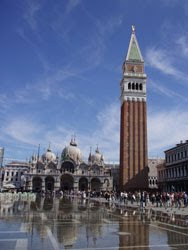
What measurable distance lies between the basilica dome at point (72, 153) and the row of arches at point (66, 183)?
6.81 meters

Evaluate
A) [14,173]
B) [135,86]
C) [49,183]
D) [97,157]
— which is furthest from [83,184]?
[135,86]

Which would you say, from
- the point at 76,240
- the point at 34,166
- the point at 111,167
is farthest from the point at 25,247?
the point at 111,167

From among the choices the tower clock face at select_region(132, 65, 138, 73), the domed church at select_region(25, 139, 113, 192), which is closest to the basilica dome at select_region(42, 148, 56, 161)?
the domed church at select_region(25, 139, 113, 192)

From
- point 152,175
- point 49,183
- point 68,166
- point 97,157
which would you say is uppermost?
point 97,157

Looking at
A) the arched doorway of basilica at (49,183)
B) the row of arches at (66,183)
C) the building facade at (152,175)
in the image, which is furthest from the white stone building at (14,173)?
the building facade at (152,175)

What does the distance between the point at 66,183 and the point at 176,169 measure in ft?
142

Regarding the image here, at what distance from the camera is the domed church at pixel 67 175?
94688 millimetres

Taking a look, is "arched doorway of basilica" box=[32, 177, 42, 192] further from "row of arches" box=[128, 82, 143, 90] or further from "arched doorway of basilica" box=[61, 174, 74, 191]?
"row of arches" box=[128, 82, 143, 90]

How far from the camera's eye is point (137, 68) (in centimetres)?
7688

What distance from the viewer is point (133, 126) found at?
7031 cm

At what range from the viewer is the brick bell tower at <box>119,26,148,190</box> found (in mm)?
67375

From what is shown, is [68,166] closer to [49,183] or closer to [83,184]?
[83,184]

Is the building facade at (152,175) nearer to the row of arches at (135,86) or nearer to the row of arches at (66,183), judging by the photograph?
the row of arches at (66,183)

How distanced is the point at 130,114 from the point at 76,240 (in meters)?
61.9
